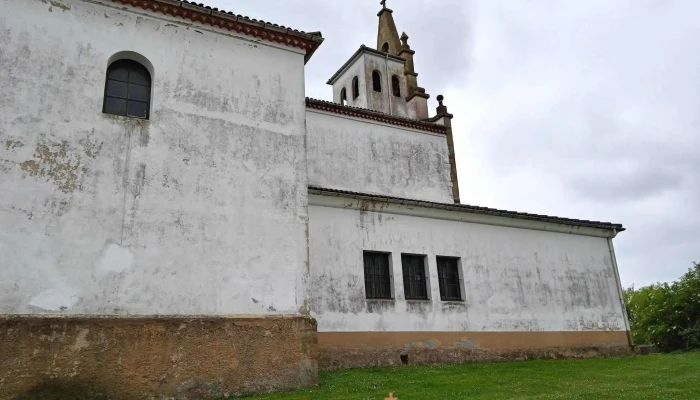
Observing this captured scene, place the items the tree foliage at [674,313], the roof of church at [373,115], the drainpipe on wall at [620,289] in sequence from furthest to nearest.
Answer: the tree foliage at [674,313] → the roof of church at [373,115] → the drainpipe on wall at [620,289]

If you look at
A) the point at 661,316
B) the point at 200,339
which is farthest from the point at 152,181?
the point at 661,316

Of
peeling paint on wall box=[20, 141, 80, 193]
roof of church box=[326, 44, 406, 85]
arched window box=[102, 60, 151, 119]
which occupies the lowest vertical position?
peeling paint on wall box=[20, 141, 80, 193]

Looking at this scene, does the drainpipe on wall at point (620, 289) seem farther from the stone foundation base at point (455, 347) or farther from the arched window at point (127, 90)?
the arched window at point (127, 90)

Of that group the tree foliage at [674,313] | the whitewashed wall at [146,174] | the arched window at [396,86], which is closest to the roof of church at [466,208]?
the whitewashed wall at [146,174]

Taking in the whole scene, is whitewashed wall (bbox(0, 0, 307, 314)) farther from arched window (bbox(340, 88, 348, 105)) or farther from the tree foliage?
the tree foliage

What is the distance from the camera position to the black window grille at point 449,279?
15301 millimetres

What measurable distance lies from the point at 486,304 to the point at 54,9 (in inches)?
514

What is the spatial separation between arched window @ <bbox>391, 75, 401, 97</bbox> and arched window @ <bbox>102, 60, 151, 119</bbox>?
1656cm

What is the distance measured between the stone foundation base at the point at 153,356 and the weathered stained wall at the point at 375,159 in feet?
29.2

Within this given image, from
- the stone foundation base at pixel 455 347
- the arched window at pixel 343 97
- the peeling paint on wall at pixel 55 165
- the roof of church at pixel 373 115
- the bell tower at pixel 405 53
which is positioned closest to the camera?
the peeling paint on wall at pixel 55 165

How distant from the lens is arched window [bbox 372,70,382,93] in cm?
2566

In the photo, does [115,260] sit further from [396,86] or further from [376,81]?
[396,86]

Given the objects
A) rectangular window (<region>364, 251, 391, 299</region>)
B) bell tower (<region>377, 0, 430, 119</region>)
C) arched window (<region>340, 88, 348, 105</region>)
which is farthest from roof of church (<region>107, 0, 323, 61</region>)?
arched window (<region>340, 88, 348, 105</region>)

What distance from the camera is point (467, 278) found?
15617mm
